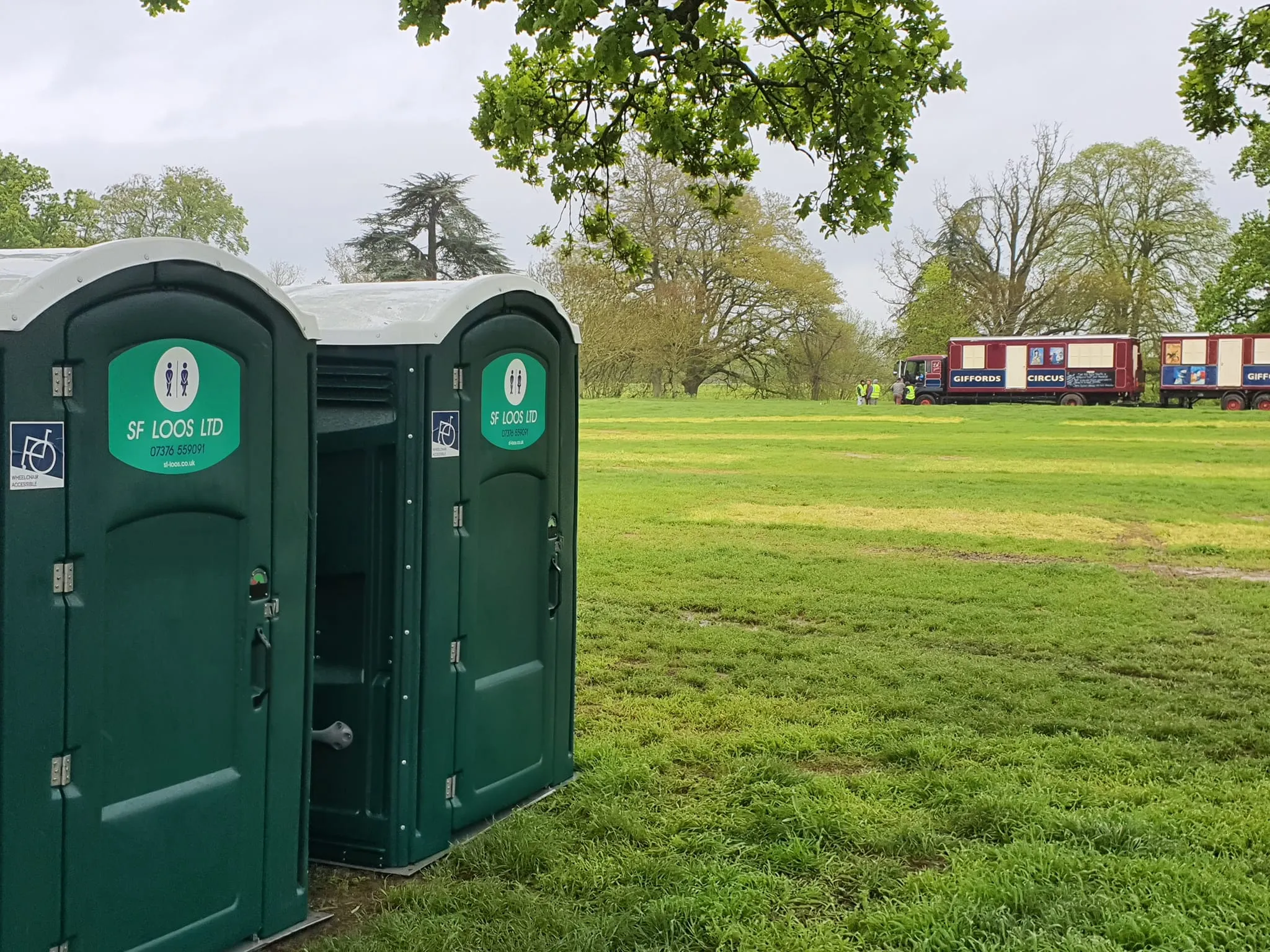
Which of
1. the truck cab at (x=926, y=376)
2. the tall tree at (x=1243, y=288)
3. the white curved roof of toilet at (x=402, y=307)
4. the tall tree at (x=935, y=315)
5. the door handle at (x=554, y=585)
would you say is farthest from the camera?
the tall tree at (x=935, y=315)

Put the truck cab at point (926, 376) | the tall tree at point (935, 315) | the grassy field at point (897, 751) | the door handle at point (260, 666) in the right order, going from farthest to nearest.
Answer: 1. the tall tree at point (935, 315)
2. the truck cab at point (926, 376)
3. the grassy field at point (897, 751)
4. the door handle at point (260, 666)

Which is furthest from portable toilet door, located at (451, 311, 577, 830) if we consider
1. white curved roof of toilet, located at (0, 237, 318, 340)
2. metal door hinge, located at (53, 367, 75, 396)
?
metal door hinge, located at (53, 367, 75, 396)

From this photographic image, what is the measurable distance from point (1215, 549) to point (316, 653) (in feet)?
35.0

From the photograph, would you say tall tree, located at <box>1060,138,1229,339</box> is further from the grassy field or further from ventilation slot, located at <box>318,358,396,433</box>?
ventilation slot, located at <box>318,358,396,433</box>

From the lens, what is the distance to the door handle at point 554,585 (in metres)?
5.04

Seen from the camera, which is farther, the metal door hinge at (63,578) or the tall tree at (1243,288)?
the tall tree at (1243,288)

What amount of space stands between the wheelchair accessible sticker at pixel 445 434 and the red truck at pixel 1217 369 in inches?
1825

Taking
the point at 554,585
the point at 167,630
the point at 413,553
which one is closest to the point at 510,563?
the point at 554,585

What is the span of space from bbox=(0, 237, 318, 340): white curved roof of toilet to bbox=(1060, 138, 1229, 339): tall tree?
56557 millimetres

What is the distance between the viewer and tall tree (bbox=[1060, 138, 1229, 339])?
5500 cm

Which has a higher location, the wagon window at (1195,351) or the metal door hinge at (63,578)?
the wagon window at (1195,351)

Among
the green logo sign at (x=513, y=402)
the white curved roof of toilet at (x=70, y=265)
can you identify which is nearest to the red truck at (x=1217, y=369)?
the green logo sign at (x=513, y=402)

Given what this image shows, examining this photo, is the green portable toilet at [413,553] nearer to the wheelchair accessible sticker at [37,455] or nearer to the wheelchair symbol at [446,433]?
the wheelchair symbol at [446,433]

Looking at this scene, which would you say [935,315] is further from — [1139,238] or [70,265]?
[70,265]
